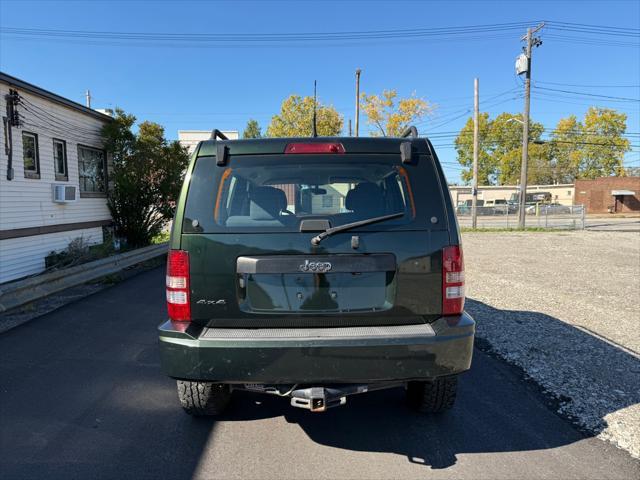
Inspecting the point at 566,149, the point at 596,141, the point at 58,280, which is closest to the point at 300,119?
the point at 58,280

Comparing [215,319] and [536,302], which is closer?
[215,319]

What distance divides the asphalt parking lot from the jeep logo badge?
1237 millimetres

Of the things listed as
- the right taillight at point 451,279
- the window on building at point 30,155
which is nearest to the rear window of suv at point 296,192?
the right taillight at point 451,279

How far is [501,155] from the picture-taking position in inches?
2849

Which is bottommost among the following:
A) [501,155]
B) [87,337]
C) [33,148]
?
[87,337]

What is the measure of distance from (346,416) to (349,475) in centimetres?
80

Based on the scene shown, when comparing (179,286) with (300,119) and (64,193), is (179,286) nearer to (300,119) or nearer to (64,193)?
(64,193)

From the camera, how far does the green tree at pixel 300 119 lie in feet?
131

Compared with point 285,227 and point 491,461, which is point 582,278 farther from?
point 285,227

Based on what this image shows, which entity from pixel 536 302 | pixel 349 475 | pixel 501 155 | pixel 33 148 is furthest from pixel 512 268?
pixel 501 155

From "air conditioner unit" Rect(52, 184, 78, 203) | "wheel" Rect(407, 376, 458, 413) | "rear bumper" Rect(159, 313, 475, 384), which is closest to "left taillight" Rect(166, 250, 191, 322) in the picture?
"rear bumper" Rect(159, 313, 475, 384)

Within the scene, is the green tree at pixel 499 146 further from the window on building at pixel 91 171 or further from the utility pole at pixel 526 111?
the window on building at pixel 91 171

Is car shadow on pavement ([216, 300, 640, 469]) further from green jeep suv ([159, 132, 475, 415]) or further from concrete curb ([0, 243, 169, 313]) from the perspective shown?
concrete curb ([0, 243, 169, 313])

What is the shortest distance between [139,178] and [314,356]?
40.1 feet
